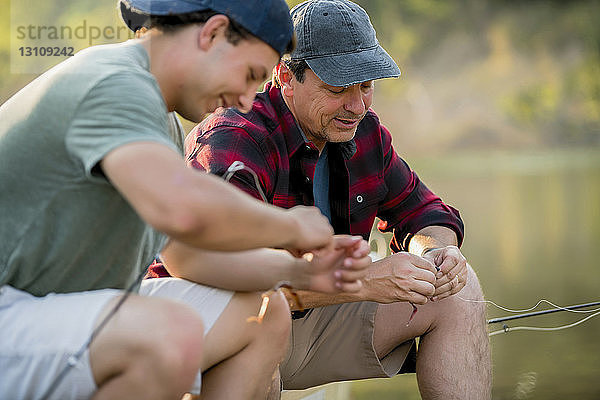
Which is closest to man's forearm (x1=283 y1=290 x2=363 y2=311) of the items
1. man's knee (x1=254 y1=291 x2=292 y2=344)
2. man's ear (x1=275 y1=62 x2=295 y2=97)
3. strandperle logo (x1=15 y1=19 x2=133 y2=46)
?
man's knee (x1=254 y1=291 x2=292 y2=344)

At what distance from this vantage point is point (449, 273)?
228 cm

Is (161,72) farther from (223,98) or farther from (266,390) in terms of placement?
(266,390)

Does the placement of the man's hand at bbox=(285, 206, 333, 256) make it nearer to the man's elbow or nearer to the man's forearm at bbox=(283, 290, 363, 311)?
the man's elbow

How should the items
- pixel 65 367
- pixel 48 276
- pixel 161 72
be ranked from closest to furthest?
pixel 65 367
pixel 48 276
pixel 161 72

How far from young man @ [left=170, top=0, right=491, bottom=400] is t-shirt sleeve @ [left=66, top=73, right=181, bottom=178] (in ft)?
2.65

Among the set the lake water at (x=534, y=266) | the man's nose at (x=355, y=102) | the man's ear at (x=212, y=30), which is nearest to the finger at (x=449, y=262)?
the man's nose at (x=355, y=102)

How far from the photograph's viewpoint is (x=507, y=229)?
28.0ft

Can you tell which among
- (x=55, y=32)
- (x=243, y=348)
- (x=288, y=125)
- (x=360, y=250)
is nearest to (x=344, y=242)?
(x=360, y=250)

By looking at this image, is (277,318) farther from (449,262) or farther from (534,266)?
(534,266)

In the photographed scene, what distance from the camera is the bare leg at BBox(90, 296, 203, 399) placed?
1406 mm

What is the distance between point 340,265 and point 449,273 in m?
0.63

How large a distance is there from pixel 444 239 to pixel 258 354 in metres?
0.96

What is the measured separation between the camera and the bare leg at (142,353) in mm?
1406

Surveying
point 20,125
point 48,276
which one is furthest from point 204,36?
point 48,276
